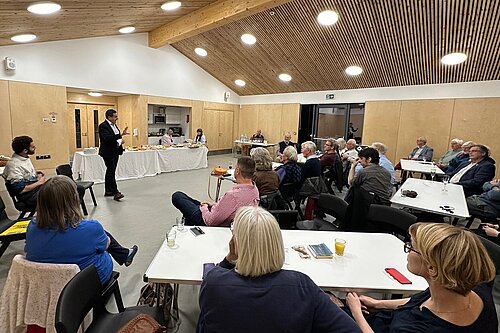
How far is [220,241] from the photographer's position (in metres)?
2.05

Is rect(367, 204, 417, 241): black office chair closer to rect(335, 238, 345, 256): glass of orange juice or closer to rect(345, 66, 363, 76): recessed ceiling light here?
rect(335, 238, 345, 256): glass of orange juice

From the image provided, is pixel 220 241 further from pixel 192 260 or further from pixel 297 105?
pixel 297 105

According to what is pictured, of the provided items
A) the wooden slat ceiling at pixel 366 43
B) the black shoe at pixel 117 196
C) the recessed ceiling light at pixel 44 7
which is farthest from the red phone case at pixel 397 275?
the wooden slat ceiling at pixel 366 43

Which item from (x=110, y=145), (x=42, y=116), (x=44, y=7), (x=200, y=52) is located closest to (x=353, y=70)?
(x=200, y=52)

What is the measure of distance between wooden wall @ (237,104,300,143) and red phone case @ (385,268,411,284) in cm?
961

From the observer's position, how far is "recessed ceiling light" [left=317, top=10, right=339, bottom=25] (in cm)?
583

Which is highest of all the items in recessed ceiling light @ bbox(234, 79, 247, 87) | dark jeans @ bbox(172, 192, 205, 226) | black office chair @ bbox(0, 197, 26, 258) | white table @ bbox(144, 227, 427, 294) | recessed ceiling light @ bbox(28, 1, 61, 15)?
recessed ceiling light @ bbox(234, 79, 247, 87)

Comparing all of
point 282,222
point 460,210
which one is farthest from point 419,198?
point 282,222

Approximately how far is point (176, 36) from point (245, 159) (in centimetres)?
650

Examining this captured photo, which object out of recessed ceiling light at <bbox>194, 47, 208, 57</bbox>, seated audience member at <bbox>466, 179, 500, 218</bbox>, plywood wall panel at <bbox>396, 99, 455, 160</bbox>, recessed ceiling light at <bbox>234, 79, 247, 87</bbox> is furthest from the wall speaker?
plywood wall panel at <bbox>396, 99, 455, 160</bbox>

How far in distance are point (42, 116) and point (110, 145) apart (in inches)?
125

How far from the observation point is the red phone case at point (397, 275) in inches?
64.3

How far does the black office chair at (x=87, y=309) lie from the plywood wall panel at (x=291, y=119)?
32.7 feet

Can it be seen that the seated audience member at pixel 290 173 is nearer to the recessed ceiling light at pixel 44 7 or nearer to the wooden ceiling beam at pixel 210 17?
the wooden ceiling beam at pixel 210 17
